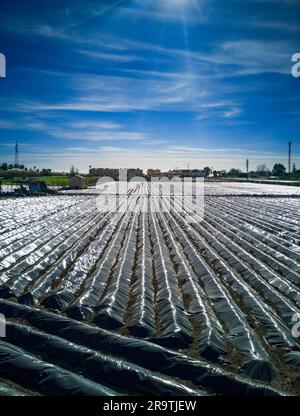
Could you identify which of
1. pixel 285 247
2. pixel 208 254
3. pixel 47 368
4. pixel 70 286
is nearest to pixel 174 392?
pixel 47 368

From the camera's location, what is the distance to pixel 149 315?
6.20 meters

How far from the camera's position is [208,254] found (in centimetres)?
1064

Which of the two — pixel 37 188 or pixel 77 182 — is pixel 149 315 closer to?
pixel 37 188

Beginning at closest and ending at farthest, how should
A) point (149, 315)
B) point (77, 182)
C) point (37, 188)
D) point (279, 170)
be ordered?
point (149, 315), point (37, 188), point (77, 182), point (279, 170)

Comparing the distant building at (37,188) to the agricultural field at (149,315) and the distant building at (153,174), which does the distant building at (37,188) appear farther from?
the distant building at (153,174)

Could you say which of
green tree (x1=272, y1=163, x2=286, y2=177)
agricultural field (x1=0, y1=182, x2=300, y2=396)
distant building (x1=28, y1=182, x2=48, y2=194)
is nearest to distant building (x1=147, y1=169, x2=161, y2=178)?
green tree (x1=272, y1=163, x2=286, y2=177)

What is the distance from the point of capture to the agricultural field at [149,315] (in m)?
4.38

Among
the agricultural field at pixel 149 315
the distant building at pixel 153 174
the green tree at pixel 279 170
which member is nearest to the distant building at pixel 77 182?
the agricultural field at pixel 149 315

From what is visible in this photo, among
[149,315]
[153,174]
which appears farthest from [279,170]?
[149,315]

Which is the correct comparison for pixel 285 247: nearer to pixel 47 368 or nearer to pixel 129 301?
pixel 129 301

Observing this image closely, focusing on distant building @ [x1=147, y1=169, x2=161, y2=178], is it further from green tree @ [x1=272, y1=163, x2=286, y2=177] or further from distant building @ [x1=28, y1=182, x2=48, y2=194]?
distant building @ [x1=28, y1=182, x2=48, y2=194]

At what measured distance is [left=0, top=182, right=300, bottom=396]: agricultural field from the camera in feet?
14.4

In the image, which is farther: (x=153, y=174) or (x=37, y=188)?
(x=153, y=174)

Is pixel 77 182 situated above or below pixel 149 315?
above
